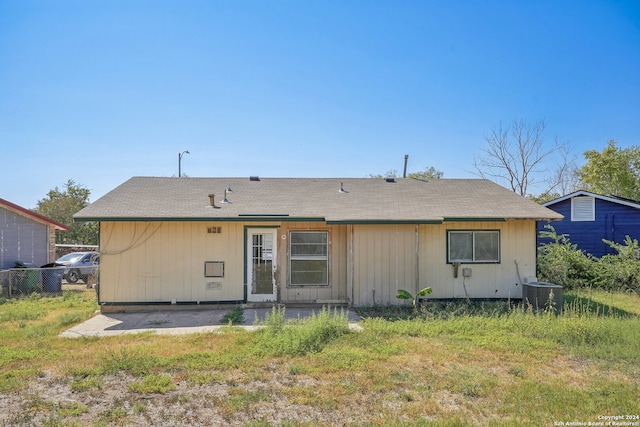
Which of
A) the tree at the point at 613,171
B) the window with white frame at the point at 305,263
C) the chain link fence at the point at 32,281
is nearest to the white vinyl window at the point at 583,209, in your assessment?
the window with white frame at the point at 305,263

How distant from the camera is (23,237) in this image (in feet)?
47.0

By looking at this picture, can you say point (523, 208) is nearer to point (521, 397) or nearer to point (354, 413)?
point (521, 397)

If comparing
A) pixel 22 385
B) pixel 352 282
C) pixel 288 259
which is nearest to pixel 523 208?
pixel 352 282

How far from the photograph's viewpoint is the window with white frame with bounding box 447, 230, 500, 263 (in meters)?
9.84

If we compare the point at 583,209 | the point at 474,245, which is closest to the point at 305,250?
the point at 474,245

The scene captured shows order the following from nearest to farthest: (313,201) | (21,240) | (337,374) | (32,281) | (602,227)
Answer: (337,374) < (313,201) < (32,281) < (21,240) < (602,227)

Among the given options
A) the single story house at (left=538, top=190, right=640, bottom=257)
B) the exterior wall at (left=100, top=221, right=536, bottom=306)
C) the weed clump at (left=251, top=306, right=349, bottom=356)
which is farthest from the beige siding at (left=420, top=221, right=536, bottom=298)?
the single story house at (left=538, top=190, right=640, bottom=257)

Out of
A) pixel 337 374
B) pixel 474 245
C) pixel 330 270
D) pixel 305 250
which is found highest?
pixel 474 245

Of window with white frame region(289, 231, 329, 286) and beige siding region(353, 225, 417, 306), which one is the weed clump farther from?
window with white frame region(289, 231, 329, 286)

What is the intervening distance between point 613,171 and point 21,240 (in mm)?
38341

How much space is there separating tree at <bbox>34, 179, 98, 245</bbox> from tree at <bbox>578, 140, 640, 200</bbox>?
126 feet

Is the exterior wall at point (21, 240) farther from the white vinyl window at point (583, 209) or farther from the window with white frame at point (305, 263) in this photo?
the white vinyl window at point (583, 209)

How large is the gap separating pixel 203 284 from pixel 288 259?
215 centimetres

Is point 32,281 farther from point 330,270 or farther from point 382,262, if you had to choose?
point 382,262
